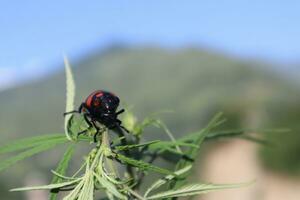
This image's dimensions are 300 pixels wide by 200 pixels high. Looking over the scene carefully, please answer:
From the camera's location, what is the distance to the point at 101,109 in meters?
1.64

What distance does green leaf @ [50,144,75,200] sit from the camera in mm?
1532

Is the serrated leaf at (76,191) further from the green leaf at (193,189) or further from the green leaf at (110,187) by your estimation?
the green leaf at (193,189)

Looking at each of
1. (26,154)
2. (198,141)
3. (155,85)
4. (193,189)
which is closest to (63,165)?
(26,154)

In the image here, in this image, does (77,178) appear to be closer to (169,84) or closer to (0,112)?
(0,112)

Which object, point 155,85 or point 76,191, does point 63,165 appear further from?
point 155,85

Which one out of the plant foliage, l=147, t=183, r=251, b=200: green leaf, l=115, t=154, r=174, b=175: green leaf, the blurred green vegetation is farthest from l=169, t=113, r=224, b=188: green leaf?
the blurred green vegetation

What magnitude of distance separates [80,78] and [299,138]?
13796 centimetres

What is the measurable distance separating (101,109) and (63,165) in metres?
0.15

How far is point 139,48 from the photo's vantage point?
192 meters

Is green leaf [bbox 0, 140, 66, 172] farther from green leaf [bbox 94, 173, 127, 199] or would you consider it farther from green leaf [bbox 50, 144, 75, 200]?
green leaf [bbox 94, 173, 127, 199]

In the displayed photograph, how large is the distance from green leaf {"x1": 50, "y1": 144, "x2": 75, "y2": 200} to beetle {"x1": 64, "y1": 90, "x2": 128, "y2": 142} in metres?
0.06

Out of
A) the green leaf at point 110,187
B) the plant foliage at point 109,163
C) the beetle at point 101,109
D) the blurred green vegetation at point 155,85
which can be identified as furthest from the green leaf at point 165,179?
the blurred green vegetation at point 155,85

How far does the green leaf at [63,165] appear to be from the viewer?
5.03ft

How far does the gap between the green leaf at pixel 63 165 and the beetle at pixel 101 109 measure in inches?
2.4
